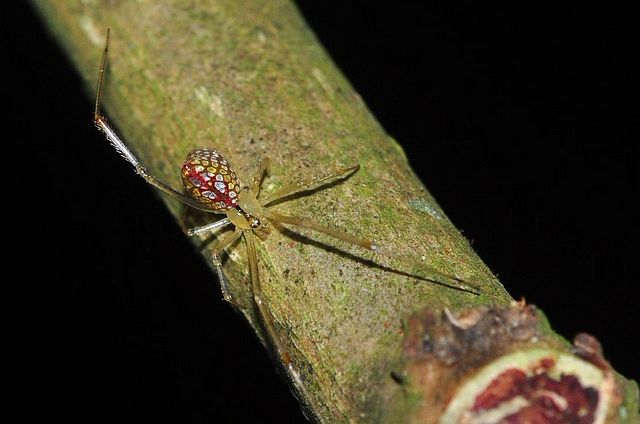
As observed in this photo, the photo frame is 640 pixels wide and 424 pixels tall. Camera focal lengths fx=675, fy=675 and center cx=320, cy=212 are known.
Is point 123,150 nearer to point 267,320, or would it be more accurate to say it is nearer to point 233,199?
point 233,199

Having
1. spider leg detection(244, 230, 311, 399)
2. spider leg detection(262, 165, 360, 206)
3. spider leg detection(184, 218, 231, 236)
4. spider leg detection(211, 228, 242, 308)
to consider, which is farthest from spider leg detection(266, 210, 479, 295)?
spider leg detection(184, 218, 231, 236)

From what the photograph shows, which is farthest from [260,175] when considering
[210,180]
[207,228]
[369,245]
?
[369,245]

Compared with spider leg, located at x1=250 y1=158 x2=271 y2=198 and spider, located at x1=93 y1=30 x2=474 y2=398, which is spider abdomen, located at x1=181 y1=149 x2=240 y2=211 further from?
spider leg, located at x1=250 y1=158 x2=271 y2=198

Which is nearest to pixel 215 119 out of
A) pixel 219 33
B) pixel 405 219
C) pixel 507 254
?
pixel 219 33

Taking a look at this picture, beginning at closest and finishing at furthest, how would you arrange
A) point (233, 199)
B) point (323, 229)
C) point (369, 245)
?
point (369, 245), point (323, 229), point (233, 199)

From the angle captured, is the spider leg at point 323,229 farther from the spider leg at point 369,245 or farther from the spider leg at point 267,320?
the spider leg at point 267,320

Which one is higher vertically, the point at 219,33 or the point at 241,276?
the point at 219,33

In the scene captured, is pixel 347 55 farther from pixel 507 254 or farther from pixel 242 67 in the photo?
pixel 242 67

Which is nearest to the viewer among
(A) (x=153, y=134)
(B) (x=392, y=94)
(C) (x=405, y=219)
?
(C) (x=405, y=219)
